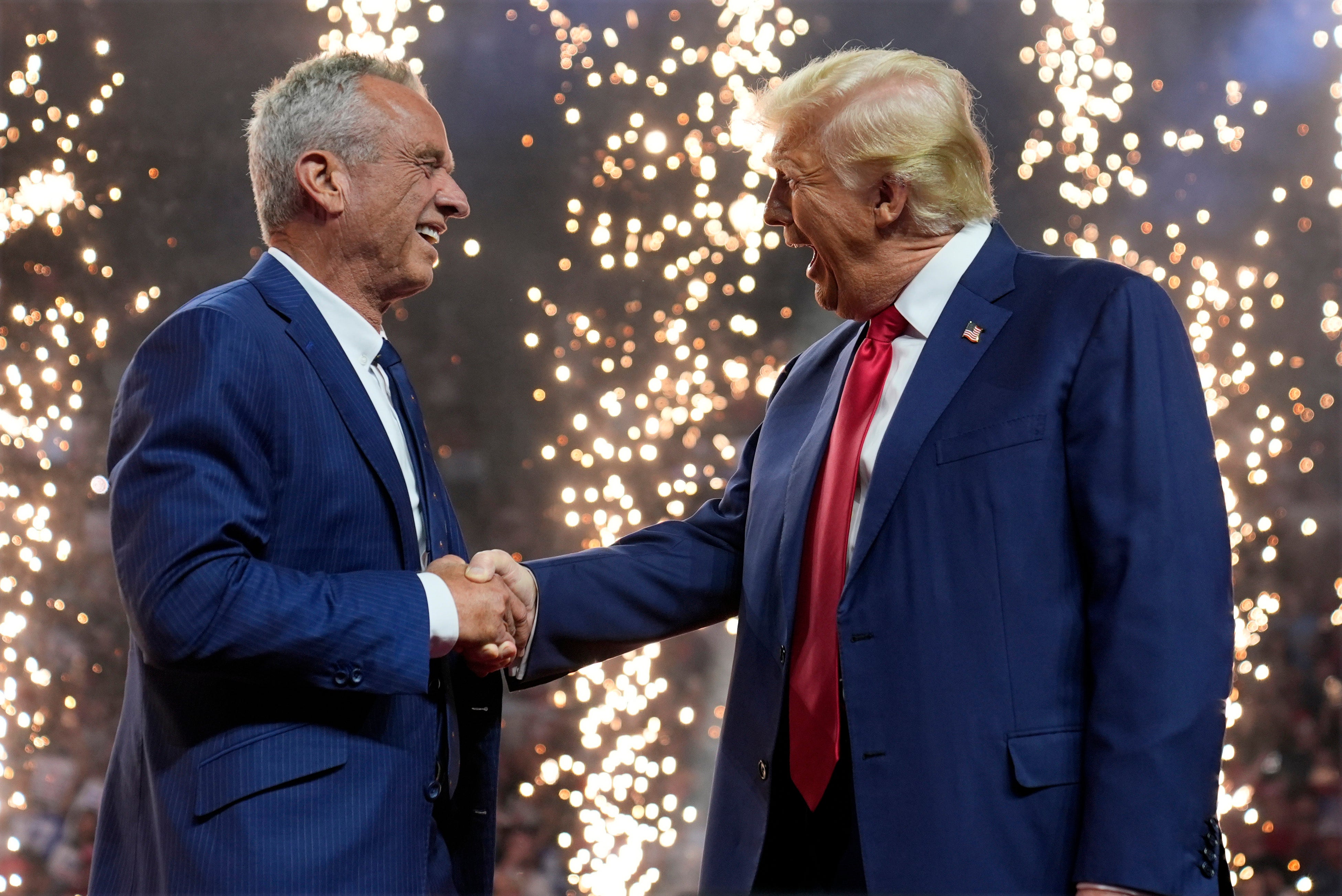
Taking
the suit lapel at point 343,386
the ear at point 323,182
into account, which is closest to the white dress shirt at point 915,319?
the suit lapel at point 343,386

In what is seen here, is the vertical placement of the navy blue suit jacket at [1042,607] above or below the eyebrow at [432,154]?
below

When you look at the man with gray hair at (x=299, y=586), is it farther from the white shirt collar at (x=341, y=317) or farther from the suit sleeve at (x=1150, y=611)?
the suit sleeve at (x=1150, y=611)

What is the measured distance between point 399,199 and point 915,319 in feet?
2.62

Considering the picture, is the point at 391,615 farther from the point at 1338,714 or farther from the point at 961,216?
the point at 1338,714

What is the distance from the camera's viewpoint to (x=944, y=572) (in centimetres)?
139

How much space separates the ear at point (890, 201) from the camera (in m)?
1.63

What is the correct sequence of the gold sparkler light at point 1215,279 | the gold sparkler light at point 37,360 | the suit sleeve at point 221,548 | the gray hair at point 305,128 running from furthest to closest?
1. the gold sparkler light at point 1215,279
2. the gold sparkler light at point 37,360
3. the gray hair at point 305,128
4. the suit sleeve at point 221,548

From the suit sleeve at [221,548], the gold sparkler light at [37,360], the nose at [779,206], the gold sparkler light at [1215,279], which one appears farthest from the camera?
the gold sparkler light at [1215,279]

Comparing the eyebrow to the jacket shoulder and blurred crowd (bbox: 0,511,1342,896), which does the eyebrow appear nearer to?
the jacket shoulder

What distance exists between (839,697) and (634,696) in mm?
1688

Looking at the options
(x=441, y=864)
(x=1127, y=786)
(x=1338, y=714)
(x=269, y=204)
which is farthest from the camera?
(x=1338, y=714)

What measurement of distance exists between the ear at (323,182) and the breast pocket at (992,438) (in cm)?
94

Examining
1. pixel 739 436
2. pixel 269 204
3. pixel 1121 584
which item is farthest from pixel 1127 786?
pixel 739 436

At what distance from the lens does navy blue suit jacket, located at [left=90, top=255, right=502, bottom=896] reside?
1.23 meters
